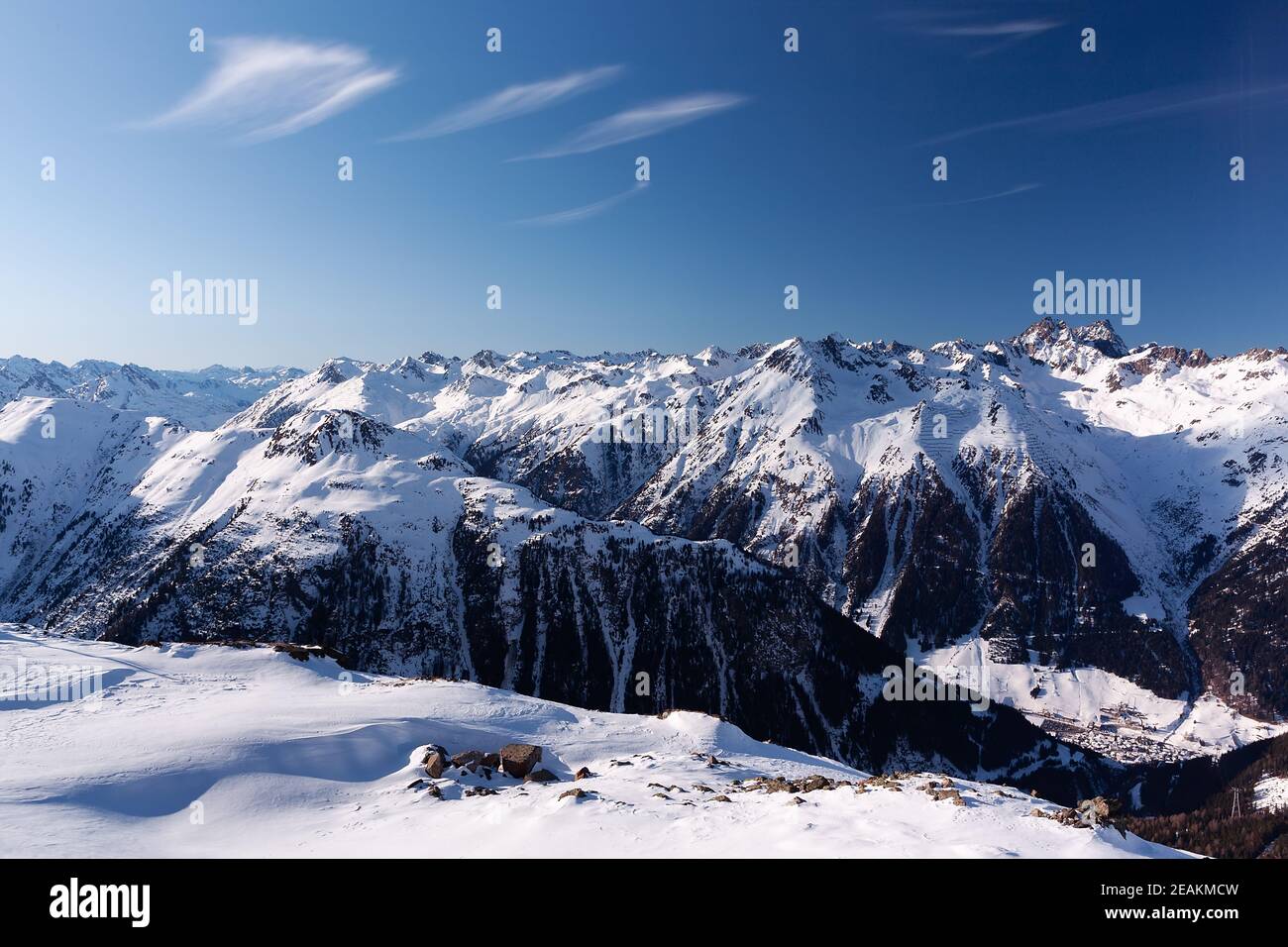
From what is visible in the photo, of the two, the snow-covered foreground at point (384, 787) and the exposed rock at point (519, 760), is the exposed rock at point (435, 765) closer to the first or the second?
the snow-covered foreground at point (384, 787)

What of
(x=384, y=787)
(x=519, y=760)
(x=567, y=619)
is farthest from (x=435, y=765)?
(x=567, y=619)

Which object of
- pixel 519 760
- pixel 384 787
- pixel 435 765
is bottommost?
pixel 519 760

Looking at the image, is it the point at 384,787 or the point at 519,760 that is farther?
the point at 519,760

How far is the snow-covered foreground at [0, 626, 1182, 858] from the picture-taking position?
24.4 meters

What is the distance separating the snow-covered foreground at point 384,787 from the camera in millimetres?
24438

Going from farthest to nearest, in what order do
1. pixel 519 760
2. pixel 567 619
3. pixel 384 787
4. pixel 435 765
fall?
1. pixel 567 619
2. pixel 519 760
3. pixel 435 765
4. pixel 384 787

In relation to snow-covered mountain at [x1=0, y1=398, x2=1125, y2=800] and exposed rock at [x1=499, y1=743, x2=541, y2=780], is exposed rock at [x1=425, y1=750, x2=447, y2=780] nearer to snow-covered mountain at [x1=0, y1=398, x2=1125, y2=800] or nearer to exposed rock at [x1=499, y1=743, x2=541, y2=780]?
exposed rock at [x1=499, y1=743, x2=541, y2=780]

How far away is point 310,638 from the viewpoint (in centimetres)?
14862

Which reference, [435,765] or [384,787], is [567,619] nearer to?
[435,765]

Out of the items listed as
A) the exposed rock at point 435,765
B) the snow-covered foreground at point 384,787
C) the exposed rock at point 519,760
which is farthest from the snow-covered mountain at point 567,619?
the exposed rock at point 435,765

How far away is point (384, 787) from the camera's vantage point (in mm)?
35844
